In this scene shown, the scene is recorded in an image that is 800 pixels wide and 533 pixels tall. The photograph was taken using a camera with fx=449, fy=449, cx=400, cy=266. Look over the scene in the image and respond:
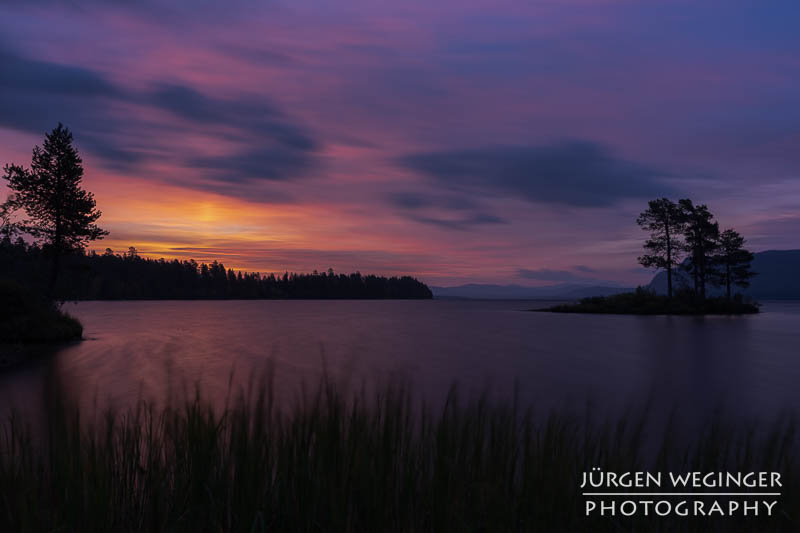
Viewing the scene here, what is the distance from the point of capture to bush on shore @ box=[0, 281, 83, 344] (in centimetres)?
2722

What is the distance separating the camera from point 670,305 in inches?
2448

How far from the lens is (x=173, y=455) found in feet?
16.6

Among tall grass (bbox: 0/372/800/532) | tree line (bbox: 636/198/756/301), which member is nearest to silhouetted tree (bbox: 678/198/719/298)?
tree line (bbox: 636/198/756/301)

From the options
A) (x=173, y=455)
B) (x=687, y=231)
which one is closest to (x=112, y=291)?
(x=687, y=231)

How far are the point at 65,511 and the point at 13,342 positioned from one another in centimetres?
3173

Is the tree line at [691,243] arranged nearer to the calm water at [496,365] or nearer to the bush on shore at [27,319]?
the calm water at [496,365]

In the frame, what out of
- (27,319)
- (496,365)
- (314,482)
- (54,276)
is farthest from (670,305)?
(54,276)

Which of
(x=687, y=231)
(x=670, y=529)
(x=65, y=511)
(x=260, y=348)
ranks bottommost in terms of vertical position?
(x=260, y=348)

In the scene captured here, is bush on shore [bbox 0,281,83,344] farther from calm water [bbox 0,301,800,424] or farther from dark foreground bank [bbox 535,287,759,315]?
dark foreground bank [bbox 535,287,759,315]

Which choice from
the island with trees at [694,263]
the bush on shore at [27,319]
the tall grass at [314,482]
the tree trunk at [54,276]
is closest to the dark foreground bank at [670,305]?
the island with trees at [694,263]

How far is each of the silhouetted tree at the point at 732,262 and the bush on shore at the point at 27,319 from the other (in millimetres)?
75793

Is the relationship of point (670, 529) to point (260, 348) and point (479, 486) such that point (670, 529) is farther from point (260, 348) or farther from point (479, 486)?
point (260, 348)

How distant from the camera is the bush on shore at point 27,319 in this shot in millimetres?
27219

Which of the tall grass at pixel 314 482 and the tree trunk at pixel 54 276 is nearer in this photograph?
the tall grass at pixel 314 482
